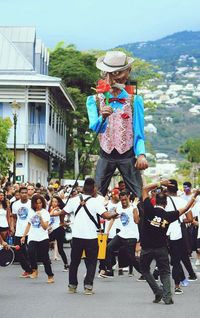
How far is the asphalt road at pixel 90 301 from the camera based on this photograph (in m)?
14.1

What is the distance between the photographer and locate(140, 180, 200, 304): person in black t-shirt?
14.9 metres

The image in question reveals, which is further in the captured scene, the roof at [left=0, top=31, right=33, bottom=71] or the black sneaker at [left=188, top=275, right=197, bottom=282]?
the roof at [left=0, top=31, right=33, bottom=71]

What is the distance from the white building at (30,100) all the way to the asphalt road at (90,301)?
3386cm

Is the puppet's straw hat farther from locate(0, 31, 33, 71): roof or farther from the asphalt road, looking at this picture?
locate(0, 31, 33, 71): roof

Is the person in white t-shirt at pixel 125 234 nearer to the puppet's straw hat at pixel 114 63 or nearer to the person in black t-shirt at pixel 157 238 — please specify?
the puppet's straw hat at pixel 114 63

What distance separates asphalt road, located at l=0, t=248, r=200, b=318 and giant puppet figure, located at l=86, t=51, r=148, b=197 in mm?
1755

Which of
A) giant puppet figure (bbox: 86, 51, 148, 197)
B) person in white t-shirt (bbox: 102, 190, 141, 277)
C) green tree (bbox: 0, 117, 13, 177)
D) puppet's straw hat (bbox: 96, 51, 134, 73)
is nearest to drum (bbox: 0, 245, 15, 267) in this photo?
giant puppet figure (bbox: 86, 51, 148, 197)

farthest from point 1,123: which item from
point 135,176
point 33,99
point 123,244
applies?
point 135,176

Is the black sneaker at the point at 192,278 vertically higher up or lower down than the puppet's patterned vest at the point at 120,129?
lower down

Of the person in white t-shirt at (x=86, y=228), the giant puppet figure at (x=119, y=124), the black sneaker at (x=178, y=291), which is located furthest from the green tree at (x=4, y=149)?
the giant puppet figure at (x=119, y=124)

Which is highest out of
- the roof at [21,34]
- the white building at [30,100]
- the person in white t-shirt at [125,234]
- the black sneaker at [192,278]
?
the roof at [21,34]

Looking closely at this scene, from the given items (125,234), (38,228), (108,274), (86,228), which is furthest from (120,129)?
(108,274)

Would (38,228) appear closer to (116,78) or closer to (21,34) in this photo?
(116,78)

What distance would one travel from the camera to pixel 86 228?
16.7 m
